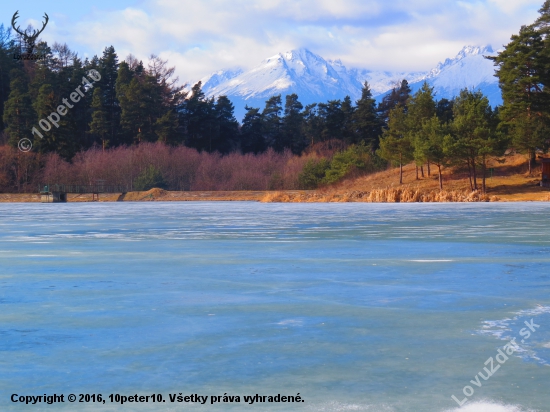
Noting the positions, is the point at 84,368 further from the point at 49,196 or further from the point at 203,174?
the point at 203,174

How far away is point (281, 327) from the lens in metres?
6.27

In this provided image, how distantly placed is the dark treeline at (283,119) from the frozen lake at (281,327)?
4632 cm

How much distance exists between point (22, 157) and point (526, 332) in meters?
73.3

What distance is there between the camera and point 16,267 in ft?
36.1

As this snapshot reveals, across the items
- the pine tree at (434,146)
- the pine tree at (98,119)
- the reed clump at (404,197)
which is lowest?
the reed clump at (404,197)

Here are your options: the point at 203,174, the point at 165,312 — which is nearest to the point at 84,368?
the point at 165,312

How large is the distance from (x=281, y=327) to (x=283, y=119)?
9692 centimetres

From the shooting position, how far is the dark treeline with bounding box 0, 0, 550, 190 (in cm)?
5781

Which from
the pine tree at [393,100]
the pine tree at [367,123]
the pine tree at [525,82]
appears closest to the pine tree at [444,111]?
the pine tree at [367,123]

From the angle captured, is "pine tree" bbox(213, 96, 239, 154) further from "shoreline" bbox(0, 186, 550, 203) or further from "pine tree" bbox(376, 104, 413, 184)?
"pine tree" bbox(376, 104, 413, 184)

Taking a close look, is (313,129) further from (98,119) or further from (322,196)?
(322,196)

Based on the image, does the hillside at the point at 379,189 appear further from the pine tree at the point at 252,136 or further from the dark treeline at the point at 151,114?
the pine tree at the point at 252,136

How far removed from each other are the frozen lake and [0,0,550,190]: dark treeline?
46.3 meters

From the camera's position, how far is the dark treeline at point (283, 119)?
57.8m
